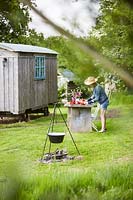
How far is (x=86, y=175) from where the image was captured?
3.86 metres

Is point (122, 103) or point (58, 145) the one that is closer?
point (122, 103)

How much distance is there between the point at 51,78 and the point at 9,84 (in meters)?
3.28

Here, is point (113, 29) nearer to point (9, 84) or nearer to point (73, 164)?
point (73, 164)

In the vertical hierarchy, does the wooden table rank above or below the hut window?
below

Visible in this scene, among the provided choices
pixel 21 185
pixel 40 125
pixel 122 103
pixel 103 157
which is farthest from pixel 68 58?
pixel 40 125

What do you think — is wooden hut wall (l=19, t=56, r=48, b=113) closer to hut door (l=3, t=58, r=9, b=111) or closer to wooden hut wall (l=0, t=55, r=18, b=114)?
wooden hut wall (l=0, t=55, r=18, b=114)

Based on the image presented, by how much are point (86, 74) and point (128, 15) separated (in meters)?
0.23

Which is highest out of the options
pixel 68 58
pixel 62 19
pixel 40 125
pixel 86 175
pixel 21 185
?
pixel 62 19

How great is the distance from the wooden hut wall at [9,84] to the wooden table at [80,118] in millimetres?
3083

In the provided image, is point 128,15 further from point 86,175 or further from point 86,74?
point 86,175

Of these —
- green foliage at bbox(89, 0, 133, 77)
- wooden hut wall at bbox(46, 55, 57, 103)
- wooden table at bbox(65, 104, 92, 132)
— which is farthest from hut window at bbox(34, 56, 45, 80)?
green foliage at bbox(89, 0, 133, 77)

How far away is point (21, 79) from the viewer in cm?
1576

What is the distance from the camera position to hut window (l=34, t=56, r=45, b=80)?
17188 mm

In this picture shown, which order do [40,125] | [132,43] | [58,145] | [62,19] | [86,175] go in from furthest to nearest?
1. [40,125]
2. [58,145]
3. [86,175]
4. [132,43]
5. [62,19]
